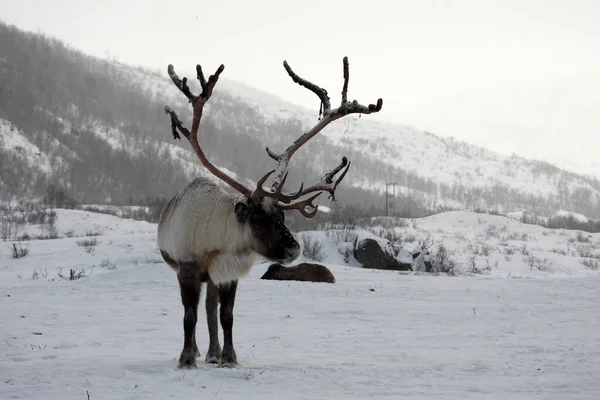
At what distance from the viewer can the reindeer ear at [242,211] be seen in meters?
5.92

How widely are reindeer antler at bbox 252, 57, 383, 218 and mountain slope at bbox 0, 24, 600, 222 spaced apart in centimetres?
6732

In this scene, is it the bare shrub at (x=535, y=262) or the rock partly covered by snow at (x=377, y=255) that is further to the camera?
the bare shrub at (x=535, y=262)

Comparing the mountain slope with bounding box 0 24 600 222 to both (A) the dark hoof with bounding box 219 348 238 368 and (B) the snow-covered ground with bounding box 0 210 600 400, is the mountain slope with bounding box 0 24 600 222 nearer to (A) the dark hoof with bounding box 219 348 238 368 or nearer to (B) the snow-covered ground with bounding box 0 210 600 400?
(B) the snow-covered ground with bounding box 0 210 600 400

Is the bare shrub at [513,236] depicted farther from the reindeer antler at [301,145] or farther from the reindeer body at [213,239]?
the reindeer body at [213,239]

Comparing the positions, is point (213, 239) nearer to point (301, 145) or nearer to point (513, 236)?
point (301, 145)

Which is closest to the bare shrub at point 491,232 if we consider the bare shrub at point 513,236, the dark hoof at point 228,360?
the bare shrub at point 513,236

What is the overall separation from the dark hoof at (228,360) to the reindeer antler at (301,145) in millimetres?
1574

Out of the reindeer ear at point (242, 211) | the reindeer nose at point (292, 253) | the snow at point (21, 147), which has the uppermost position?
the snow at point (21, 147)

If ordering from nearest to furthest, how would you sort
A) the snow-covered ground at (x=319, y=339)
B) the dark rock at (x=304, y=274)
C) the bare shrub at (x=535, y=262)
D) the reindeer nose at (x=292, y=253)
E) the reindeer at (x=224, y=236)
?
the snow-covered ground at (x=319, y=339)
the reindeer nose at (x=292, y=253)
the reindeer at (x=224, y=236)
the dark rock at (x=304, y=274)
the bare shrub at (x=535, y=262)

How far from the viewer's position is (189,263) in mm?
6098

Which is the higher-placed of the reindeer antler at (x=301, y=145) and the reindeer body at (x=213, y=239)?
the reindeer antler at (x=301, y=145)

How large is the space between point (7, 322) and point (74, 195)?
290ft

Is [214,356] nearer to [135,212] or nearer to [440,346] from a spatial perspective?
[440,346]

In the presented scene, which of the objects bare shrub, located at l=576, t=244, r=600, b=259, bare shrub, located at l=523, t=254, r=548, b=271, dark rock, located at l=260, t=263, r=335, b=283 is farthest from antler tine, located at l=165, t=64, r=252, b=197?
bare shrub, located at l=576, t=244, r=600, b=259
